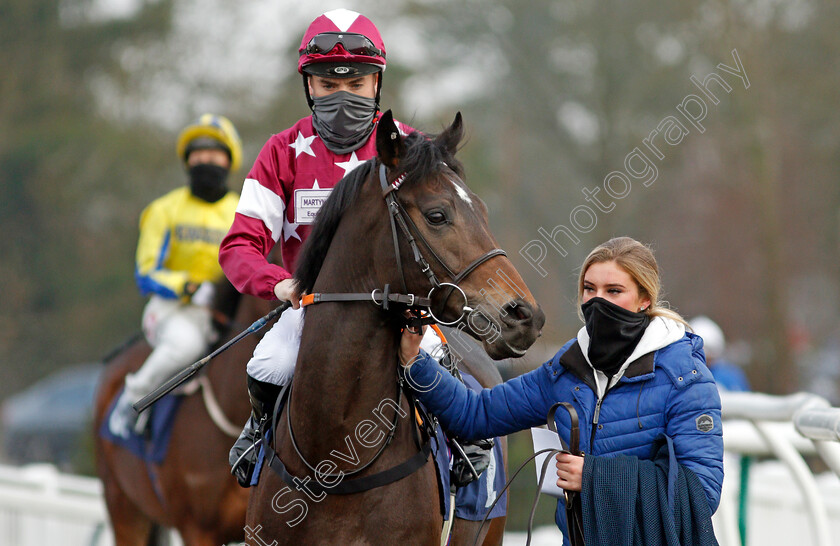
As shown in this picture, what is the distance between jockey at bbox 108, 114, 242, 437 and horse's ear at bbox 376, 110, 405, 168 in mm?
3003

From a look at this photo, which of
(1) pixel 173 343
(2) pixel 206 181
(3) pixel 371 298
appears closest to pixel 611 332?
(3) pixel 371 298

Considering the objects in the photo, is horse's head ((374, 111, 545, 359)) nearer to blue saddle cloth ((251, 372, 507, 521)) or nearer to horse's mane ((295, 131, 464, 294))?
horse's mane ((295, 131, 464, 294))

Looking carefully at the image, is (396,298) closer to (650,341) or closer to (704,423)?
(650,341)

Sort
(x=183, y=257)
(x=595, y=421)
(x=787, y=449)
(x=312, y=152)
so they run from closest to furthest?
1. (x=595, y=421)
2. (x=312, y=152)
3. (x=787, y=449)
4. (x=183, y=257)

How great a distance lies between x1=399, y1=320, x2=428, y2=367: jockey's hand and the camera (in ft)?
10.3

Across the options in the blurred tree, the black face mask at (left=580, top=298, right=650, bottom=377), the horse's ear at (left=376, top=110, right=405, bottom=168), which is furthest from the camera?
the blurred tree

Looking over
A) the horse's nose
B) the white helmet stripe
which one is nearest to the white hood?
the horse's nose

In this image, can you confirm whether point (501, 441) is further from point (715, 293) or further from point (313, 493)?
point (715, 293)

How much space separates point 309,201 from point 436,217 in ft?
2.37

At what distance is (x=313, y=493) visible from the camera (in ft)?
10.0

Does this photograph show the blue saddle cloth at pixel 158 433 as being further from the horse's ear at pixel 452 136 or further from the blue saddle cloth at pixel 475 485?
the horse's ear at pixel 452 136

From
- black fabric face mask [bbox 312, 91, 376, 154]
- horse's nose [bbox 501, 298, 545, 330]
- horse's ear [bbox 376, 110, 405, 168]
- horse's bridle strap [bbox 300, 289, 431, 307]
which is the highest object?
black fabric face mask [bbox 312, 91, 376, 154]

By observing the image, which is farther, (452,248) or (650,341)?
(452,248)

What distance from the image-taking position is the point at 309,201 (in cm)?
350
